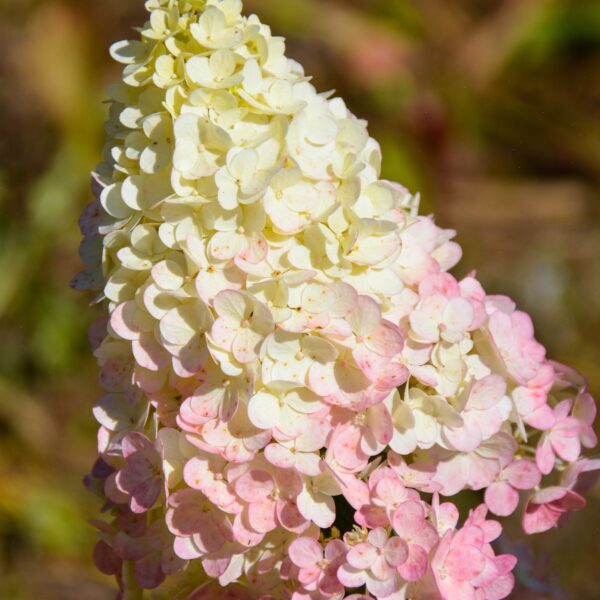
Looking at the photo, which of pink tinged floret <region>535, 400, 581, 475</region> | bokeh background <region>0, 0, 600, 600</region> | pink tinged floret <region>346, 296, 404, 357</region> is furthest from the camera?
bokeh background <region>0, 0, 600, 600</region>

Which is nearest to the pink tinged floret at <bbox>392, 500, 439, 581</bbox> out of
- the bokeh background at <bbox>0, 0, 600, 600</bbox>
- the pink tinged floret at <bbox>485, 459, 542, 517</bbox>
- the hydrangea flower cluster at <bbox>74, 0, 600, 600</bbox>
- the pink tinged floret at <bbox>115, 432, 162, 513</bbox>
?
the hydrangea flower cluster at <bbox>74, 0, 600, 600</bbox>

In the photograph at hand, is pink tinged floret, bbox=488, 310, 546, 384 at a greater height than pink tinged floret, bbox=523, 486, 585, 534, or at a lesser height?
greater

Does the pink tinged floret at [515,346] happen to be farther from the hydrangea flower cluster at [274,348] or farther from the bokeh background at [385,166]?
the bokeh background at [385,166]

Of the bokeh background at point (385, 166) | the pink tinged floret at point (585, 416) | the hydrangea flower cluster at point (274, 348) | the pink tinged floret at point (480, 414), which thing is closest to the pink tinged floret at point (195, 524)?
the hydrangea flower cluster at point (274, 348)

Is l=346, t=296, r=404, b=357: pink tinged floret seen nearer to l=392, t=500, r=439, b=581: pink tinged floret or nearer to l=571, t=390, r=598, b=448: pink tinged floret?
l=392, t=500, r=439, b=581: pink tinged floret

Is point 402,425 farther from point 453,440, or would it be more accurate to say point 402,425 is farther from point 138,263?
point 138,263

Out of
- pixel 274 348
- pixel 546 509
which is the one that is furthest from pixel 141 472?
pixel 546 509

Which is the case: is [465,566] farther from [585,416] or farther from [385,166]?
[385,166]
